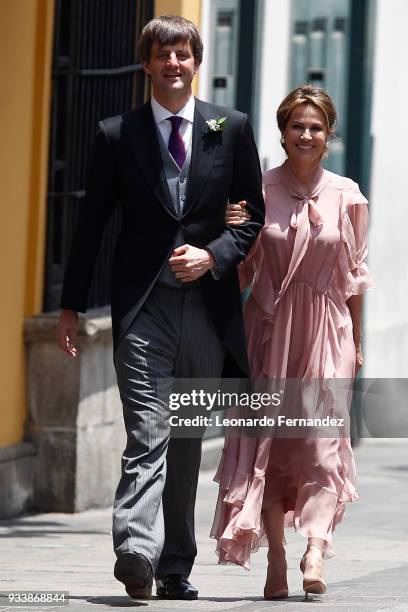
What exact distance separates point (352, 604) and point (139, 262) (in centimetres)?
140

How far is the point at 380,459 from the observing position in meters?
13.8

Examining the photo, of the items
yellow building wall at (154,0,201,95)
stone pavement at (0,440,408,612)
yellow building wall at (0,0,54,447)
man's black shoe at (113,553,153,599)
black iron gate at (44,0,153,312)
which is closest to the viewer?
man's black shoe at (113,553,153,599)

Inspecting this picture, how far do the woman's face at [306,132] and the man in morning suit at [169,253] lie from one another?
0.70 ft

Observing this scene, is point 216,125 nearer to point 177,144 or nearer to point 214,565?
point 177,144

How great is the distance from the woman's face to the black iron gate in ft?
10.8

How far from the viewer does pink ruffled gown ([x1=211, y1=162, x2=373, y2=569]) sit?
23.3ft

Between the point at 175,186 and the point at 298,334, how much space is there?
0.75 m

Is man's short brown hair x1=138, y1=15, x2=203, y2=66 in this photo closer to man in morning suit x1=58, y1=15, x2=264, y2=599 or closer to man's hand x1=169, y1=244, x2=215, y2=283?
man in morning suit x1=58, y1=15, x2=264, y2=599

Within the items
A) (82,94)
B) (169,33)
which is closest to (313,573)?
(169,33)

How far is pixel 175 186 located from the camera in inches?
271

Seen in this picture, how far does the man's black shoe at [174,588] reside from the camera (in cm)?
693

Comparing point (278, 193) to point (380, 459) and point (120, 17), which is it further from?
point (380, 459)

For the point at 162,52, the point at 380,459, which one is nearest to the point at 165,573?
the point at 162,52

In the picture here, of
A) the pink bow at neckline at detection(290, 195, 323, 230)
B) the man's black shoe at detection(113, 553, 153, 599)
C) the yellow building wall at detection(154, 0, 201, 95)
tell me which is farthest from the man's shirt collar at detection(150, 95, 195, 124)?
the yellow building wall at detection(154, 0, 201, 95)
